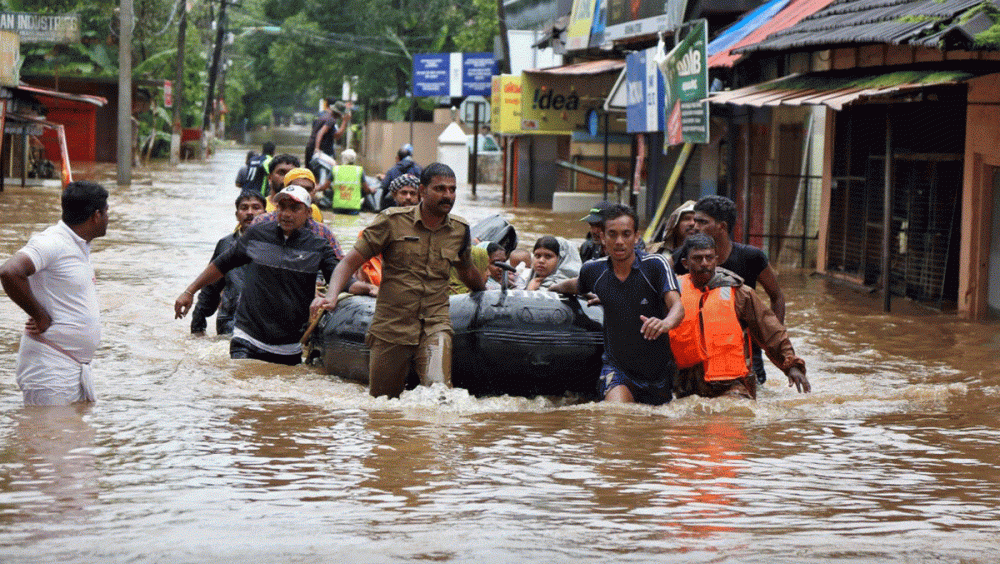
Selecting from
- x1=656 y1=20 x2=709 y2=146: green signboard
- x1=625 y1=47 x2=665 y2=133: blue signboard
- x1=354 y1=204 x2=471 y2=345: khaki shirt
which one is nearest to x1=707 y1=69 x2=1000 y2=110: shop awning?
x1=656 y1=20 x2=709 y2=146: green signboard

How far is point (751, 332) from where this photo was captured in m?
8.34

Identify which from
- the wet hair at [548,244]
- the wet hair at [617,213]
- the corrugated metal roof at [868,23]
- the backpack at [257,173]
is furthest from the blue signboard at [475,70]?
the wet hair at [617,213]

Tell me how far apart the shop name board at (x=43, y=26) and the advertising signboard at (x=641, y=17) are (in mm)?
17738

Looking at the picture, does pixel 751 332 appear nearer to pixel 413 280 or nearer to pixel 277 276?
pixel 413 280

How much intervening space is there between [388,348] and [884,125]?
9.96 metres

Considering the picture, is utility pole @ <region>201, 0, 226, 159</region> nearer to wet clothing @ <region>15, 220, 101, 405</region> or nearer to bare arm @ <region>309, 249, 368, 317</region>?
bare arm @ <region>309, 249, 368, 317</region>

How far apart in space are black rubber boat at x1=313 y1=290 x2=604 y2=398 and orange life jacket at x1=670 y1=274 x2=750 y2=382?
910mm

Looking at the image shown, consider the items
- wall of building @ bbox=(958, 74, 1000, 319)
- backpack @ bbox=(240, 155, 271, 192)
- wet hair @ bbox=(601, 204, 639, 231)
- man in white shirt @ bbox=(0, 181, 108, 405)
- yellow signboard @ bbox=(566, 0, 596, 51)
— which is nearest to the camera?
man in white shirt @ bbox=(0, 181, 108, 405)

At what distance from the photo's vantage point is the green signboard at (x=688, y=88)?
59.4 feet

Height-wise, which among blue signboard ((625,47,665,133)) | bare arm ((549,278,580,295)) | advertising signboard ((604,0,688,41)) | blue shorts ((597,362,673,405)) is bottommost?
blue shorts ((597,362,673,405))

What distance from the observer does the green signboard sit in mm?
18109

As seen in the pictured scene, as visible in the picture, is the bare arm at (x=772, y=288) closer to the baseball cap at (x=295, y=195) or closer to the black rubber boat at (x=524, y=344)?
the black rubber boat at (x=524, y=344)

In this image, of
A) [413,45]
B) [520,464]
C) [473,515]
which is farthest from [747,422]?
[413,45]

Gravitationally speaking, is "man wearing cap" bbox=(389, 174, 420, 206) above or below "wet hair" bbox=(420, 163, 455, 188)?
below
